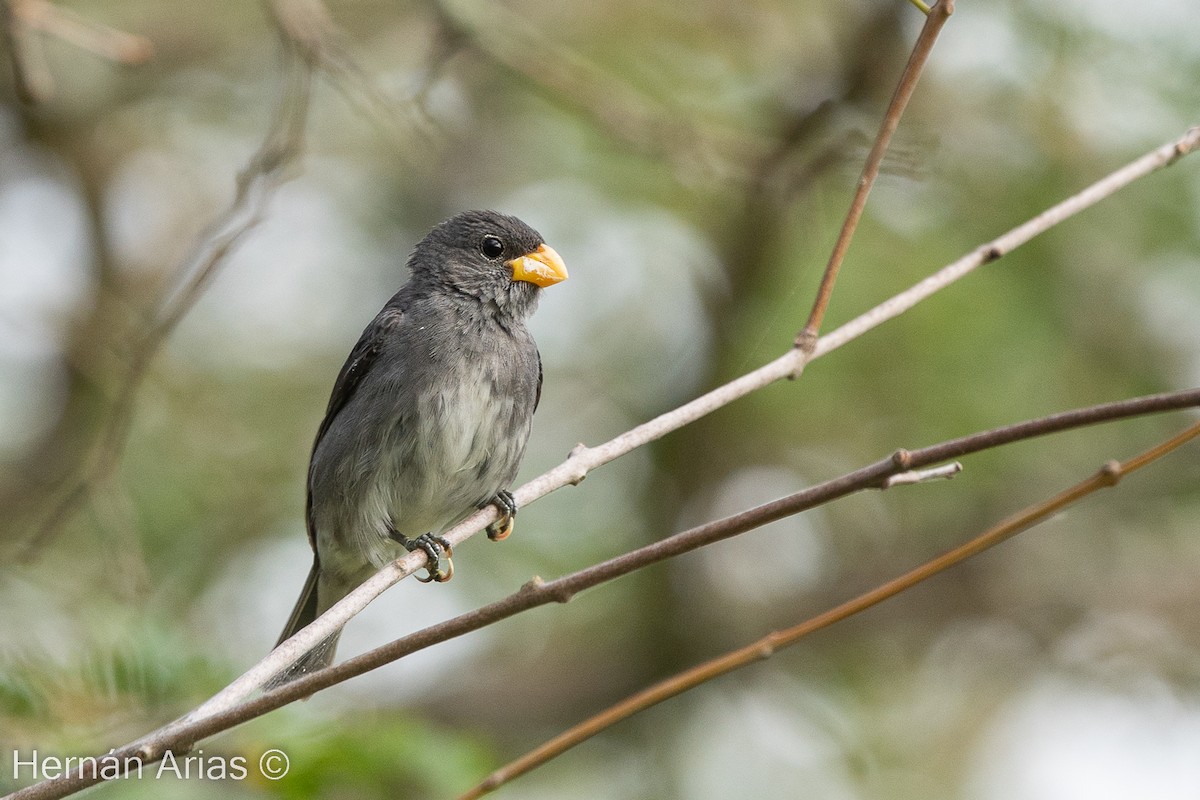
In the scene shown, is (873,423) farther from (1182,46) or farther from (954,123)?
(1182,46)

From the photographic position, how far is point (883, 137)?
94.0 inches

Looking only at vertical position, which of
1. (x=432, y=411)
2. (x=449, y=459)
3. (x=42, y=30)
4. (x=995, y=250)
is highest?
(x=42, y=30)

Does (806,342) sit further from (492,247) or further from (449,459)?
(492,247)

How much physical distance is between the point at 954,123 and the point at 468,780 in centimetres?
404

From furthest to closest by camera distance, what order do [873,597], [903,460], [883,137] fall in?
[883,137] < [873,597] < [903,460]

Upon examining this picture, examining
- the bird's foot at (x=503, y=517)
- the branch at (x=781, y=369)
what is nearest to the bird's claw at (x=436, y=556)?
the bird's foot at (x=503, y=517)

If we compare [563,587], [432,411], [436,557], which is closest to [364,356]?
[432,411]

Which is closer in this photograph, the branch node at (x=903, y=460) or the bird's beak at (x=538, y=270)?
the branch node at (x=903, y=460)

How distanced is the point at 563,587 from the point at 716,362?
4.01 meters

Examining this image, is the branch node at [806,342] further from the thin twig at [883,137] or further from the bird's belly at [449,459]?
the bird's belly at [449,459]

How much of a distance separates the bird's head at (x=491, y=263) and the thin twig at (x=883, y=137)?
5.91ft

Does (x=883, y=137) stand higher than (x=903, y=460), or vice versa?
(x=883, y=137)

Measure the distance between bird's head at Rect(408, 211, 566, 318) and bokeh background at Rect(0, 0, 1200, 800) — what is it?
31.9 inches

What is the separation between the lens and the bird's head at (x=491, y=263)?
14.0 ft
